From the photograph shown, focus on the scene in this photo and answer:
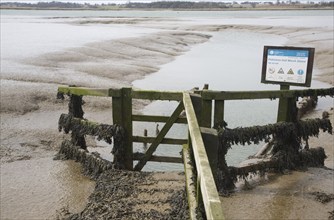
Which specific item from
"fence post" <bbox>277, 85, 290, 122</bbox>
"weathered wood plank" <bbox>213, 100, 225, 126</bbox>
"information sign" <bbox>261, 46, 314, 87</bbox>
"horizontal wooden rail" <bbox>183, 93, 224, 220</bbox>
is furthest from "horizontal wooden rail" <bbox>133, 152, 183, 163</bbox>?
"horizontal wooden rail" <bbox>183, 93, 224, 220</bbox>

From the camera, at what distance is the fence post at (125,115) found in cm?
728

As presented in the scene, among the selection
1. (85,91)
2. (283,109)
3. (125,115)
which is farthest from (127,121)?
(283,109)

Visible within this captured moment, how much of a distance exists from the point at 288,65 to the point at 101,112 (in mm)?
8180

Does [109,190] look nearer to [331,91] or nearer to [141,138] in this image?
[141,138]

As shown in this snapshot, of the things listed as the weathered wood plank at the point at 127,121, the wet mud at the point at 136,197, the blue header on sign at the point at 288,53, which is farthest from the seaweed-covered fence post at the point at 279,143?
the weathered wood plank at the point at 127,121

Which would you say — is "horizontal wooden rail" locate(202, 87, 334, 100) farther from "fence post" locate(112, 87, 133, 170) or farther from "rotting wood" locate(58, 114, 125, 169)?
"rotting wood" locate(58, 114, 125, 169)

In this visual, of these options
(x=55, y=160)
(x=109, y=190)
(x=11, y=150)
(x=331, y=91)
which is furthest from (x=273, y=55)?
(x=11, y=150)

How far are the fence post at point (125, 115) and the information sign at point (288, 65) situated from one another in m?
2.88

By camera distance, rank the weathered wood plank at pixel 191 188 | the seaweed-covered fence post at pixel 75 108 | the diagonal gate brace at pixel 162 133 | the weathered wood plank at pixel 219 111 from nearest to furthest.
Answer: the weathered wood plank at pixel 191 188, the weathered wood plank at pixel 219 111, the diagonal gate brace at pixel 162 133, the seaweed-covered fence post at pixel 75 108

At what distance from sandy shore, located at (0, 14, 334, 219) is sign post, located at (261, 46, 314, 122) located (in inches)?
59.0

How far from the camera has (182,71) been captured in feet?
79.8

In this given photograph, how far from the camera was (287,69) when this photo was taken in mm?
7871

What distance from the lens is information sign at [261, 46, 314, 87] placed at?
7.66m

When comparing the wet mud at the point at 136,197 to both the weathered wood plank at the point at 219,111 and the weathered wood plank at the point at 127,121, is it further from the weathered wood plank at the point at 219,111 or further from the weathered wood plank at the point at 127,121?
the weathered wood plank at the point at 219,111
